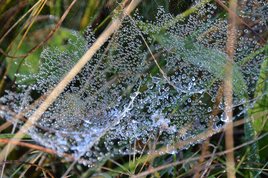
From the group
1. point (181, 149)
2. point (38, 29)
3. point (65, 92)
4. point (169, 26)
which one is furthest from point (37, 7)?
point (181, 149)

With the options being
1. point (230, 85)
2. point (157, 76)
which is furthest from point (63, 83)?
point (230, 85)

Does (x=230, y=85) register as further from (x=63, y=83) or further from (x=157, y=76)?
(x=63, y=83)

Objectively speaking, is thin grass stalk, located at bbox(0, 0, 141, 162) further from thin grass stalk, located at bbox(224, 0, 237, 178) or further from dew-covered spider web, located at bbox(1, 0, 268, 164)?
thin grass stalk, located at bbox(224, 0, 237, 178)

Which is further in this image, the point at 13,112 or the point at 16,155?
the point at 16,155

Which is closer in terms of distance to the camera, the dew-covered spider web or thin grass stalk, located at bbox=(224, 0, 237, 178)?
thin grass stalk, located at bbox=(224, 0, 237, 178)

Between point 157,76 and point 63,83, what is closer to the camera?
point 63,83

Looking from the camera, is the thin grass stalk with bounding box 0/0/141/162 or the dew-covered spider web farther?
the dew-covered spider web

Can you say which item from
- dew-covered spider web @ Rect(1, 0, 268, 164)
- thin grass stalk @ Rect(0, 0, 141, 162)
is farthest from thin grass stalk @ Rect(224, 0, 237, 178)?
thin grass stalk @ Rect(0, 0, 141, 162)

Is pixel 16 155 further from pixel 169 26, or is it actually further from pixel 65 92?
pixel 169 26

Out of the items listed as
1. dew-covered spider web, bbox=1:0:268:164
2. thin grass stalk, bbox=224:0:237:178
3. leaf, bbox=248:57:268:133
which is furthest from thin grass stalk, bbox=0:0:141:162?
leaf, bbox=248:57:268:133
